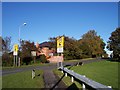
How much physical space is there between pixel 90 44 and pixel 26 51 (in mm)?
52752

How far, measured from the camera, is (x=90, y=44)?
112 meters

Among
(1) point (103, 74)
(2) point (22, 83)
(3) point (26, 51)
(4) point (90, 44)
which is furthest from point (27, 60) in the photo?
(4) point (90, 44)

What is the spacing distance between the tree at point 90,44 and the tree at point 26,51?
122 feet

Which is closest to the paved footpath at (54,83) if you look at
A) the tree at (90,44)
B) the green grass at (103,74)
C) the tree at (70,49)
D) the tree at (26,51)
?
the green grass at (103,74)

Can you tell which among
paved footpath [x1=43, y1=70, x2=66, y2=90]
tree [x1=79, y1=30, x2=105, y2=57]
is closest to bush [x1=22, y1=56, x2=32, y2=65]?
tree [x1=79, y1=30, x2=105, y2=57]

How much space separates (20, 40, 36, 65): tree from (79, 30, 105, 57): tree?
37.3 meters

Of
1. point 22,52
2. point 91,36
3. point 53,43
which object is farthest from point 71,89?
point 91,36

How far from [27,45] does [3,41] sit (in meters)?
6.92

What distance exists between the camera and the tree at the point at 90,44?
339 ft

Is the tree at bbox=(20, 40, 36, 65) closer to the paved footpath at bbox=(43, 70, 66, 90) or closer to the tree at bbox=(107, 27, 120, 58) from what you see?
the tree at bbox=(107, 27, 120, 58)

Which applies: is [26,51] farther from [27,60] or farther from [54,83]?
[54,83]

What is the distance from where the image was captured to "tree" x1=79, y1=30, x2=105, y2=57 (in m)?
103

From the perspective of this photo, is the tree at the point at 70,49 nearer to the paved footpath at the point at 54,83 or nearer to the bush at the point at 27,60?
the bush at the point at 27,60

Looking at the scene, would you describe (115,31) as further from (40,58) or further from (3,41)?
Result: (3,41)
